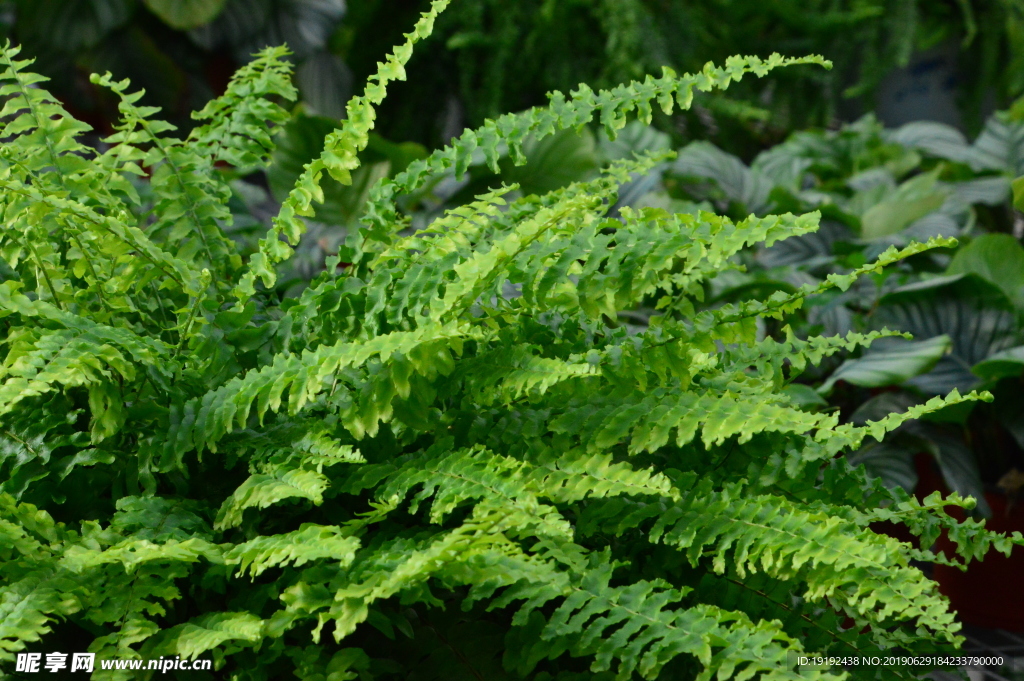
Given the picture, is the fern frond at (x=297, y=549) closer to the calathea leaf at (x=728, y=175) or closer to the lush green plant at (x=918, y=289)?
the lush green plant at (x=918, y=289)

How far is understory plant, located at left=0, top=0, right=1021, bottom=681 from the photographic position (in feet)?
1.70

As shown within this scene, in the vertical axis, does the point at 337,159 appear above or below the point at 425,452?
above

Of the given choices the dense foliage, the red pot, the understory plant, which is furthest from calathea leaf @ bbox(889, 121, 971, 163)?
the understory plant

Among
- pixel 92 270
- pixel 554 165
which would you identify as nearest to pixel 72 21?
A: pixel 554 165

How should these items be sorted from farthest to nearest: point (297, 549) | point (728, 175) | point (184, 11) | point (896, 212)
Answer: point (184, 11) < point (728, 175) < point (896, 212) < point (297, 549)

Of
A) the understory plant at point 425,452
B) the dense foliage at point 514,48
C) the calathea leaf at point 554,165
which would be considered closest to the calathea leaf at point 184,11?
the dense foliage at point 514,48

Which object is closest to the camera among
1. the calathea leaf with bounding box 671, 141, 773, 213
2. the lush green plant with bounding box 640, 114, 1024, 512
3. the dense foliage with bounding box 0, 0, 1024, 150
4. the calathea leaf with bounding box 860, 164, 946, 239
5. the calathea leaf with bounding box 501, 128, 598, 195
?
the lush green plant with bounding box 640, 114, 1024, 512

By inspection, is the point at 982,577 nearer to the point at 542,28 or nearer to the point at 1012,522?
the point at 1012,522

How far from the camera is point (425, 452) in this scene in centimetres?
59

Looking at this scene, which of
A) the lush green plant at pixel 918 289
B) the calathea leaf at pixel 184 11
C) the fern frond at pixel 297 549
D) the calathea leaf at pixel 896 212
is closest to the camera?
the fern frond at pixel 297 549

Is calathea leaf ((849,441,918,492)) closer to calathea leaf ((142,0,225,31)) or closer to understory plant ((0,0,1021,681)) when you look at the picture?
understory plant ((0,0,1021,681))

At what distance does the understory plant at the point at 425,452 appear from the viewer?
518 mm

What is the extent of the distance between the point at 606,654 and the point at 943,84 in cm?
280

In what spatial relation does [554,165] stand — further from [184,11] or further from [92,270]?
Answer: [184,11]
